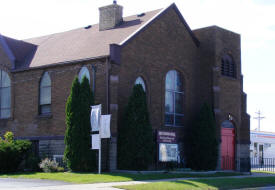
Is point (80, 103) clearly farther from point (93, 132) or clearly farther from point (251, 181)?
point (251, 181)

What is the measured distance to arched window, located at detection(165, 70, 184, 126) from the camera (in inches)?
1160

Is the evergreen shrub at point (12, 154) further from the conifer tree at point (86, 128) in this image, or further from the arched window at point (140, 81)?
the arched window at point (140, 81)

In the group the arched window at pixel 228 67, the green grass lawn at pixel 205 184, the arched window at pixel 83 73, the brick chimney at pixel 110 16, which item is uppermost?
the brick chimney at pixel 110 16

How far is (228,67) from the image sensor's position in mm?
31969

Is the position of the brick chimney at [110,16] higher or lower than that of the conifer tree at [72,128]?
higher

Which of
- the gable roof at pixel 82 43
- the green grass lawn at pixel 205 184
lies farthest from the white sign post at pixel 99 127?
the green grass lawn at pixel 205 184

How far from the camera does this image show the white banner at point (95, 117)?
78.6ft

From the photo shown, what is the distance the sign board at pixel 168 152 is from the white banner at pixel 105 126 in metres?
5.32

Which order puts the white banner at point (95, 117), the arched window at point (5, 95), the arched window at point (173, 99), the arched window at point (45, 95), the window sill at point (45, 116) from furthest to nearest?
the arched window at point (5, 95), the arched window at point (173, 99), the arched window at point (45, 95), the window sill at point (45, 116), the white banner at point (95, 117)

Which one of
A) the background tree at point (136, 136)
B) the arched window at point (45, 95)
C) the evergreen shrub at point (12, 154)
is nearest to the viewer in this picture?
the background tree at point (136, 136)

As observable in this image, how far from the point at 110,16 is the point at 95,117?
30.6 feet

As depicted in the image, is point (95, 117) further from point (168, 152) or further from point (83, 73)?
point (168, 152)

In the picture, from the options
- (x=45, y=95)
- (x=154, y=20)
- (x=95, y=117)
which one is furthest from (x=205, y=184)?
(x=45, y=95)

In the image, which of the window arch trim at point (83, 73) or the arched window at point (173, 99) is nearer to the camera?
the window arch trim at point (83, 73)
